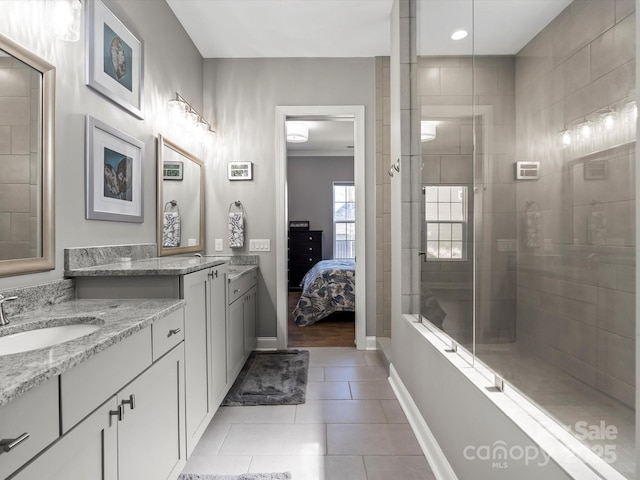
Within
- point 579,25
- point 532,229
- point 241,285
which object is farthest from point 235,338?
point 579,25

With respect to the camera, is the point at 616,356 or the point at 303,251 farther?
the point at 303,251

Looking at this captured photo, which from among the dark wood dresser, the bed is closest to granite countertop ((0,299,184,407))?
the bed

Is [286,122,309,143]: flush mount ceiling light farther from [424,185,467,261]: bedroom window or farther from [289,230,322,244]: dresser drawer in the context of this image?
[424,185,467,261]: bedroom window

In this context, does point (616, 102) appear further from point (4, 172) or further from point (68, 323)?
point (4, 172)

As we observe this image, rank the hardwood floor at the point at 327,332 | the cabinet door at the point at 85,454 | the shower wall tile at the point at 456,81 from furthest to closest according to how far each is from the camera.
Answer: the hardwood floor at the point at 327,332, the shower wall tile at the point at 456,81, the cabinet door at the point at 85,454

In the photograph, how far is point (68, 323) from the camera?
1214 millimetres

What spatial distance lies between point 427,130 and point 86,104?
1807 millimetres

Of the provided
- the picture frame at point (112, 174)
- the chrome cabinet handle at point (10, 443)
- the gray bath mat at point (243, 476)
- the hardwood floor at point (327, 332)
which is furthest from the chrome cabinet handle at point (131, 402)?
the hardwood floor at point (327, 332)

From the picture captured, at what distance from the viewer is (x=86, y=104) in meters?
1.73

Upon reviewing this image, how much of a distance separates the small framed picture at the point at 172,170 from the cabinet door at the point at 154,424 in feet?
4.97

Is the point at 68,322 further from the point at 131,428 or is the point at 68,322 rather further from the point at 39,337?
the point at 131,428

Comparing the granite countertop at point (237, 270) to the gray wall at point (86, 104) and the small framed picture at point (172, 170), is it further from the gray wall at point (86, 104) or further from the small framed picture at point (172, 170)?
the small framed picture at point (172, 170)

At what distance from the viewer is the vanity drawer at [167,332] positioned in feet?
4.31

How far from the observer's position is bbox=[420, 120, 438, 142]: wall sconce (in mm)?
2041
